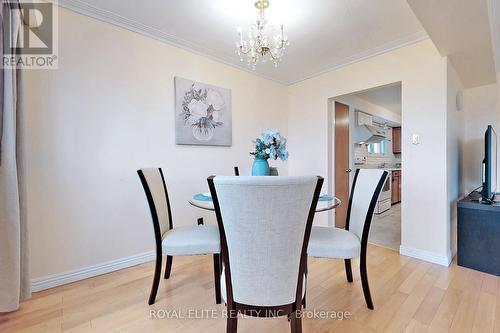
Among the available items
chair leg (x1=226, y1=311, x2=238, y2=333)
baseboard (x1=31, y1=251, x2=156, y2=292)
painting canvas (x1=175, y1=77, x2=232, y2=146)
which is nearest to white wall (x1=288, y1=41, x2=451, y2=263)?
painting canvas (x1=175, y1=77, x2=232, y2=146)

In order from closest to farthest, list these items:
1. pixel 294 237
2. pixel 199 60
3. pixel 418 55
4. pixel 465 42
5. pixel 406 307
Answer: pixel 294 237
pixel 406 307
pixel 465 42
pixel 418 55
pixel 199 60

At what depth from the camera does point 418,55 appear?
249 cm

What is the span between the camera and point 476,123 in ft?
10.4

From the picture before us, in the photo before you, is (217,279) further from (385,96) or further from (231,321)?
(385,96)

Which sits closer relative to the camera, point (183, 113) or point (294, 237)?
point (294, 237)

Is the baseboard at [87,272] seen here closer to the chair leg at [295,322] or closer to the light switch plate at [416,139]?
the chair leg at [295,322]

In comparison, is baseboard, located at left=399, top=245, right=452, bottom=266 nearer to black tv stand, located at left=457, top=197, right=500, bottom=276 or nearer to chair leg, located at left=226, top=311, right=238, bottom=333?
black tv stand, located at left=457, top=197, right=500, bottom=276

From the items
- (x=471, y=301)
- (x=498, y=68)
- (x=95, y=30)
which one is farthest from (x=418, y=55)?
(x=95, y=30)

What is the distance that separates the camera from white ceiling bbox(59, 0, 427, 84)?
198cm

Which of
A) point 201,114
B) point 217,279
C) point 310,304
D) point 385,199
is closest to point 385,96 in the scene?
point 385,199

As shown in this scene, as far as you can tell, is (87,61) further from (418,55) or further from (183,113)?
(418,55)

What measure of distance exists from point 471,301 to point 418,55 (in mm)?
→ 2334

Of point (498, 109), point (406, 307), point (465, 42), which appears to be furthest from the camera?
point (498, 109)

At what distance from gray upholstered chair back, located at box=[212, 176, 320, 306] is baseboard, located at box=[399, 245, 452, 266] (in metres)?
2.16
